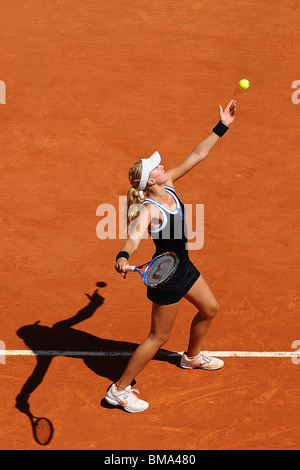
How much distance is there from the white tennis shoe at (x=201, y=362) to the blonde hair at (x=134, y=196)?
1782 mm

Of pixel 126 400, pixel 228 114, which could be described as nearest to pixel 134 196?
pixel 228 114

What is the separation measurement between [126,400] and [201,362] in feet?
3.17

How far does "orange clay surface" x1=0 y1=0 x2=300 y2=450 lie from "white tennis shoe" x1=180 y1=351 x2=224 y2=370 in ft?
0.27

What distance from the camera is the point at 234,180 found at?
30.7ft

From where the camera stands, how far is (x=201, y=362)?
21.8 feet

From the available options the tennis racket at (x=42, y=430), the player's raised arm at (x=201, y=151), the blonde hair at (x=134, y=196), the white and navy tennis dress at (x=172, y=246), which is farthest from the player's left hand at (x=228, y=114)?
the tennis racket at (x=42, y=430)

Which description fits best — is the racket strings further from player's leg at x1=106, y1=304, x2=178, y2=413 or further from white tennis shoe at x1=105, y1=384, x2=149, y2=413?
white tennis shoe at x1=105, y1=384, x2=149, y2=413

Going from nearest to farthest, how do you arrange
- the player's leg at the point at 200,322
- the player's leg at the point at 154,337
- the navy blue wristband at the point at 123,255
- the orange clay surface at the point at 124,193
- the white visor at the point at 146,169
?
1. the navy blue wristband at the point at 123,255
2. the white visor at the point at 146,169
3. the player's leg at the point at 154,337
4. the player's leg at the point at 200,322
5. the orange clay surface at the point at 124,193

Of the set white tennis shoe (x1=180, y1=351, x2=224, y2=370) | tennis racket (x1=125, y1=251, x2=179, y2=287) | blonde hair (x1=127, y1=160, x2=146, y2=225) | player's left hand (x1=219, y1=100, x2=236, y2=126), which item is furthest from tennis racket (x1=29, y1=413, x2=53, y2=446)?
player's left hand (x1=219, y1=100, x2=236, y2=126)

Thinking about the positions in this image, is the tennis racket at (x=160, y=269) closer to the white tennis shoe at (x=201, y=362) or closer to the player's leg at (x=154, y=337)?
the player's leg at (x=154, y=337)

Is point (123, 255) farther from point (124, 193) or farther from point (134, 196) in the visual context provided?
point (124, 193)

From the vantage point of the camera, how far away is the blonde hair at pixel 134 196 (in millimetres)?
5668

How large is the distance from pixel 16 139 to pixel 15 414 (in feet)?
16.3

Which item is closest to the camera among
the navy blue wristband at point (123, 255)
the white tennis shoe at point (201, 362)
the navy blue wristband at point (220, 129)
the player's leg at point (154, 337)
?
the navy blue wristband at point (123, 255)
